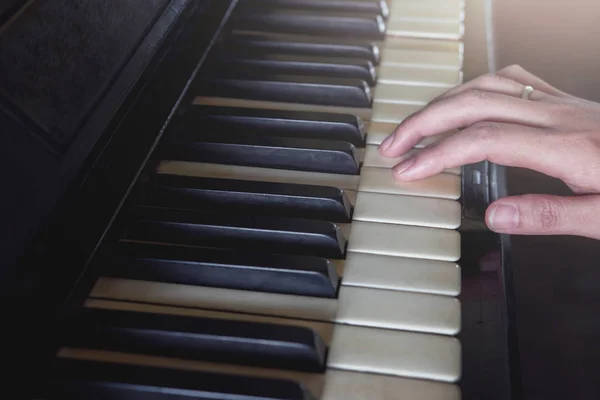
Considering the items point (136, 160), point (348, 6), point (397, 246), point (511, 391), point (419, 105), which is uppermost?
point (348, 6)

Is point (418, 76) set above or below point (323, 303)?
above

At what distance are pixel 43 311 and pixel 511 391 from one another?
0.57 metres

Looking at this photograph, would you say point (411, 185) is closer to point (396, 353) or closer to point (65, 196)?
→ point (396, 353)

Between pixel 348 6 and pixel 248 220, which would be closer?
pixel 248 220

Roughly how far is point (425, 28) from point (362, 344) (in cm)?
84

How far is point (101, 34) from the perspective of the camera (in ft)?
2.90

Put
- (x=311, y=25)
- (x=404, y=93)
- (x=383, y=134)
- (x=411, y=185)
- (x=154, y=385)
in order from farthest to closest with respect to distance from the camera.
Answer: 1. (x=311, y=25)
2. (x=404, y=93)
3. (x=383, y=134)
4. (x=411, y=185)
5. (x=154, y=385)

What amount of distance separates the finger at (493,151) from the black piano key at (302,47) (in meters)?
0.34

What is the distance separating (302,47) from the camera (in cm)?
126

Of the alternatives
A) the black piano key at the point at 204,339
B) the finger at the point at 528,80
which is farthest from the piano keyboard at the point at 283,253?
the finger at the point at 528,80

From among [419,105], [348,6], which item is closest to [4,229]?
[419,105]

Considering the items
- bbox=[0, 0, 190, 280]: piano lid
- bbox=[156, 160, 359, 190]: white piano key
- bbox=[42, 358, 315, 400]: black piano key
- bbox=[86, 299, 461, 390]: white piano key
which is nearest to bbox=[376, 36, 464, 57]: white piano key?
bbox=[156, 160, 359, 190]: white piano key

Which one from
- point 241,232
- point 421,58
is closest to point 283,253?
point 241,232

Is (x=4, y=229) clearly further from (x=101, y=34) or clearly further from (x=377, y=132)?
(x=377, y=132)
